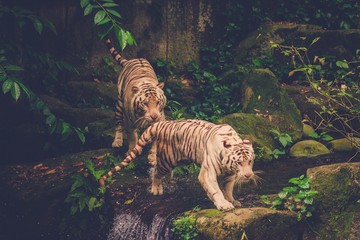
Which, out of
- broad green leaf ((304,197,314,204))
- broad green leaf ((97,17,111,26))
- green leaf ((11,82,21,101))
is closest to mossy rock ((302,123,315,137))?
broad green leaf ((304,197,314,204))

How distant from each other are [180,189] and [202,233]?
1616mm

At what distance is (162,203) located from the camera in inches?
307

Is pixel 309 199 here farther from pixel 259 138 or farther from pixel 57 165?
pixel 57 165

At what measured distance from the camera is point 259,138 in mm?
9984

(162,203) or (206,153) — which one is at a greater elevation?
(206,153)

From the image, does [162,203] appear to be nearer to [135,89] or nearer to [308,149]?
[135,89]

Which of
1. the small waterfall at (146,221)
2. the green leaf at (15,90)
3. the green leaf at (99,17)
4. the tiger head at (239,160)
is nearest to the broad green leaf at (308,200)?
the tiger head at (239,160)

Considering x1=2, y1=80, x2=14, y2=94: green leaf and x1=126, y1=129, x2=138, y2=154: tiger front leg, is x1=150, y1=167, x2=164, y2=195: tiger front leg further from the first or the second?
x1=2, y1=80, x2=14, y2=94: green leaf

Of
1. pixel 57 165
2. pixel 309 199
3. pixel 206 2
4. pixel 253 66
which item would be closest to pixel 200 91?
pixel 253 66

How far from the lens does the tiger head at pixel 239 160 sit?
6887 mm

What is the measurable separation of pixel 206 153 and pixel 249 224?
40.8 inches

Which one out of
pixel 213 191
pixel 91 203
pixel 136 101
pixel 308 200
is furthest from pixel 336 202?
Answer: pixel 136 101

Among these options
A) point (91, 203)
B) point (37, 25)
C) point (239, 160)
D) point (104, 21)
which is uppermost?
point (104, 21)

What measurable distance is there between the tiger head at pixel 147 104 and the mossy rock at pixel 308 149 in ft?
7.54
